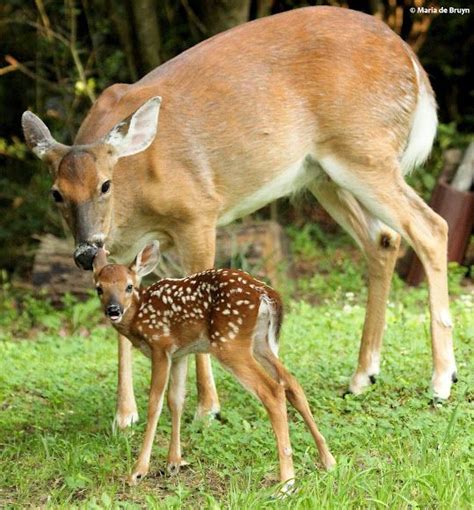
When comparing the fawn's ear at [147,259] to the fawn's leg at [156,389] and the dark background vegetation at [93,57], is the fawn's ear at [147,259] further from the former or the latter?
the dark background vegetation at [93,57]

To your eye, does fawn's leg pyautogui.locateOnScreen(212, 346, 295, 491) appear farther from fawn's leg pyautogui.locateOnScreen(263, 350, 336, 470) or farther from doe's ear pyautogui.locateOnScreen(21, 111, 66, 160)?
doe's ear pyautogui.locateOnScreen(21, 111, 66, 160)

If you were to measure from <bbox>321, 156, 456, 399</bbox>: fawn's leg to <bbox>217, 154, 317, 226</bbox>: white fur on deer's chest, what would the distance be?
5.9 inches

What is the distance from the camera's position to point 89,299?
34.3ft

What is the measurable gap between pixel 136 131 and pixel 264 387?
1.85 m

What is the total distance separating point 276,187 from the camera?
7.09 m

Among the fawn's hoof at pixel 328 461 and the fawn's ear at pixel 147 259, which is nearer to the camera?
the fawn's hoof at pixel 328 461

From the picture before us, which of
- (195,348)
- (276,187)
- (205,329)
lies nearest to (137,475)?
(195,348)

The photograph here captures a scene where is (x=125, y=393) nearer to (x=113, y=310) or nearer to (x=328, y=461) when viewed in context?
(x=113, y=310)

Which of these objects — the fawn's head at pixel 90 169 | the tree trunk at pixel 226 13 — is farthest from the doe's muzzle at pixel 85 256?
the tree trunk at pixel 226 13

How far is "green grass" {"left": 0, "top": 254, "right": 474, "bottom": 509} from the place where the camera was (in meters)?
5.04

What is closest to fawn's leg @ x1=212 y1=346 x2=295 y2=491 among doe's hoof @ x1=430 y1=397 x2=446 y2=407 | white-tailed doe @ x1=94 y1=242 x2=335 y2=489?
white-tailed doe @ x1=94 y1=242 x2=335 y2=489

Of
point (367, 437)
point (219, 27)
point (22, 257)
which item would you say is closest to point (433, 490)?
point (367, 437)

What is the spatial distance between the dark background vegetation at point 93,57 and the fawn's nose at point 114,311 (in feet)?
22.1

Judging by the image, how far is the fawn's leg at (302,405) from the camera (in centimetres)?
531
